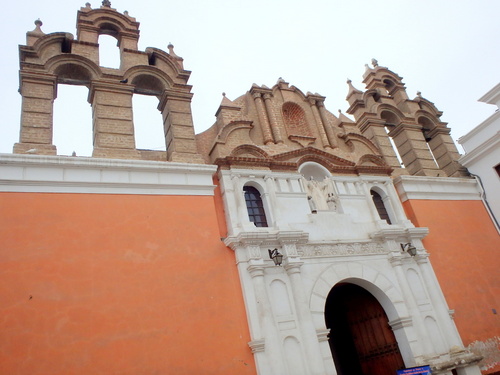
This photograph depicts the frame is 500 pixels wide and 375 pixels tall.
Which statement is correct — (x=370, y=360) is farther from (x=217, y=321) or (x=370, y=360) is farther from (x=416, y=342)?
(x=217, y=321)

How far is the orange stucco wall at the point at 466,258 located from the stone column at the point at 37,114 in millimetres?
8633

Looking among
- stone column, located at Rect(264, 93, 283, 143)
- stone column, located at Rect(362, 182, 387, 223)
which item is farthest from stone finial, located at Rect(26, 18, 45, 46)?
stone column, located at Rect(362, 182, 387, 223)

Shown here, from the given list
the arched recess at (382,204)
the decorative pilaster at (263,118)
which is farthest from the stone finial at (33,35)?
the arched recess at (382,204)

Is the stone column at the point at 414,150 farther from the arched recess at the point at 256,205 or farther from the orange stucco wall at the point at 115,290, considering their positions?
the orange stucco wall at the point at 115,290

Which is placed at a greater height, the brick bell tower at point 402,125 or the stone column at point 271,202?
the brick bell tower at point 402,125

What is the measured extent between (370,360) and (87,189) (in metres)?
7.18

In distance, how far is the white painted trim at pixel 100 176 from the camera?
7156 millimetres

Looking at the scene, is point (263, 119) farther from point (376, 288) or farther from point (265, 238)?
point (376, 288)

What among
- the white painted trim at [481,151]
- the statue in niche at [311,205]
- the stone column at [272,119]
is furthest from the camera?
the white painted trim at [481,151]

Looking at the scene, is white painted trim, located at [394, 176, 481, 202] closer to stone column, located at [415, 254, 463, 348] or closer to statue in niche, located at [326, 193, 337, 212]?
stone column, located at [415, 254, 463, 348]

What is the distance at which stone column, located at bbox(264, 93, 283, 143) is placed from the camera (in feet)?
34.1

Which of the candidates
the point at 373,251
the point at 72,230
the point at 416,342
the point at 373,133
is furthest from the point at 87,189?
the point at 373,133

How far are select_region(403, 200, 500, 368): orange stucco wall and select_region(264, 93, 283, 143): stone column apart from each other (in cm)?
381

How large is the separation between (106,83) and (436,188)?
8885 mm
